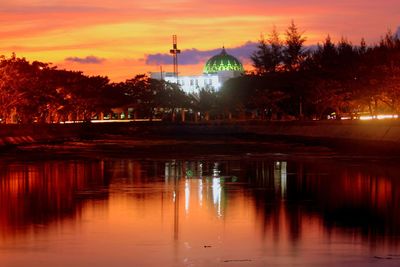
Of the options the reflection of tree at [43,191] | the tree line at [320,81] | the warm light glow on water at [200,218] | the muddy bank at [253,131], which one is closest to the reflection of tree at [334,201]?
the warm light glow on water at [200,218]

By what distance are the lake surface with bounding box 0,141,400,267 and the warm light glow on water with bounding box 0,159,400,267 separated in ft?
0.10

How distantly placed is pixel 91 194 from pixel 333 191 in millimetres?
9275

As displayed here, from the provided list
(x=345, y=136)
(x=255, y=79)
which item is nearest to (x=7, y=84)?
(x=345, y=136)

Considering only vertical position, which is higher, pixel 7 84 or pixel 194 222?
pixel 7 84

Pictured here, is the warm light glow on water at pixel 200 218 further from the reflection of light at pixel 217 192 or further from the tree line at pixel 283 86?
the tree line at pixel 283 86

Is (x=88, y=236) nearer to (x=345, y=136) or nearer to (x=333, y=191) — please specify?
(x=333, y=191)

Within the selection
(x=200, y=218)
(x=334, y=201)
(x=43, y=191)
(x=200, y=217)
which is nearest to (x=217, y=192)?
(x=334, y=201)

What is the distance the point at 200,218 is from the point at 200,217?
234 millimetres

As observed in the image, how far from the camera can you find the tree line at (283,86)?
10719 centimetres

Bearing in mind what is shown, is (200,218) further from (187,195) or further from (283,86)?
(283,86)

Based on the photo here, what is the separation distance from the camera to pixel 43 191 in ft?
108

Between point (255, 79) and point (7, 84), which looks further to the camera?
point (255, 79)

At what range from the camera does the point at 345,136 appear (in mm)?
95938

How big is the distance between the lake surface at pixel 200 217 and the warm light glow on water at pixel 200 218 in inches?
1.2
